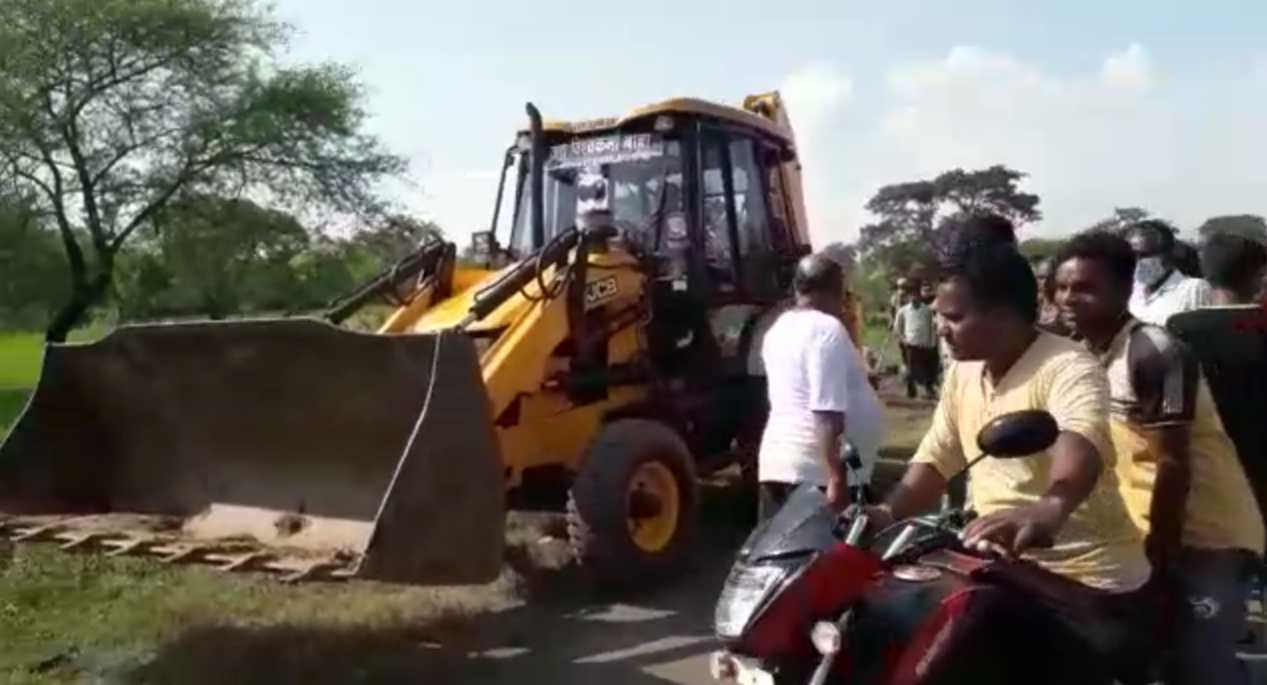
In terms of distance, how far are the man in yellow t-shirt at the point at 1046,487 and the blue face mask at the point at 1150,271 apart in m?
3.58

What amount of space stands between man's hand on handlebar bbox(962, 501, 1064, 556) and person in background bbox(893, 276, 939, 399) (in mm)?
12788

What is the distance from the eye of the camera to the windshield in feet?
31.7

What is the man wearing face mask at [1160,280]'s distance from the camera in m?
6.58

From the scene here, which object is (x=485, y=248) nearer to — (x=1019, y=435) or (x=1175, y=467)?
(x=1175, y=467)

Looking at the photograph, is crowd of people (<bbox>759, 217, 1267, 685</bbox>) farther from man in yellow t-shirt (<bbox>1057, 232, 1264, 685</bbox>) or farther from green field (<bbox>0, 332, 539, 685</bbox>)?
green field (<bbox>0, 332, 539, 685</bbox>)

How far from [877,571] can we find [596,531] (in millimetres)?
4884

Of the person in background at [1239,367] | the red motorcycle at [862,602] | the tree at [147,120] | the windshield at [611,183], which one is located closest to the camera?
the red motorcycle at [862,602]

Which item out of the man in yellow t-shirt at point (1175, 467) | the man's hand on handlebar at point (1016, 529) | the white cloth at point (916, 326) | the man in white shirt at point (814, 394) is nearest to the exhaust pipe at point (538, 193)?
the man in white shirt at point (814, 394)

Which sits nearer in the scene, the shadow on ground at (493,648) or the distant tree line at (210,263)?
the shadow on ground at (493,648)

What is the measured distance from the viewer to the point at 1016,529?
320 cm

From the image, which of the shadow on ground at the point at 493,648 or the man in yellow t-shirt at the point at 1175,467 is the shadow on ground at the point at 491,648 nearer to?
the shadow on ground at the point at 493,648

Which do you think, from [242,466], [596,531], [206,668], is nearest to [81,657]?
[206,668]

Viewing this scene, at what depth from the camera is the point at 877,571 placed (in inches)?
126

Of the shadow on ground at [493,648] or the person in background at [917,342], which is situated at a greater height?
the person in background at [917,342]
